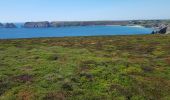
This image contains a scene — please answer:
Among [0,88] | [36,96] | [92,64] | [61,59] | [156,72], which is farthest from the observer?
[61,59]

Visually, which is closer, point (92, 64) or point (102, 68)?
point (102, 68)

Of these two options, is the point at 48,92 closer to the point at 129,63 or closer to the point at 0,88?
the point at 0,88

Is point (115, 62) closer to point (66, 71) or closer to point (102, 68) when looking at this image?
point (102, 68)

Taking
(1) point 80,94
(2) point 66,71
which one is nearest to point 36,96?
(1) point 80,94

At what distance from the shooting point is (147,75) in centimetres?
2988

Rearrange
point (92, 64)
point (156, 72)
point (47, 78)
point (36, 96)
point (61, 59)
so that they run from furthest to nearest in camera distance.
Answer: point (61, 59)
point (92, 64)
point (156, 72)
point (47, 78)
point (36, 96)

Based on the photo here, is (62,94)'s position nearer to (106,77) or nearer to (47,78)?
(47,78)

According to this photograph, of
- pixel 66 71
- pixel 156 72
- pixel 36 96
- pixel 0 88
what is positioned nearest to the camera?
pixel 36 96

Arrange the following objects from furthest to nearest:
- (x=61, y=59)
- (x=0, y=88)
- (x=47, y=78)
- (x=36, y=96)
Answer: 1. (x=61, y=59)
2. (x=47, y=78)
3. (x=0, y=88)
4. (x=36, y=96)

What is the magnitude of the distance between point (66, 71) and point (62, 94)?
6.39 m

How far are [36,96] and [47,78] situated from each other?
13.8 feet

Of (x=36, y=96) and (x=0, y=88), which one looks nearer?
(x=36, y=96)

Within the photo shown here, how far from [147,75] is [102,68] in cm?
461

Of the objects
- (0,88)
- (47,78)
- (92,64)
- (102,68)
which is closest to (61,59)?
(92,64)
